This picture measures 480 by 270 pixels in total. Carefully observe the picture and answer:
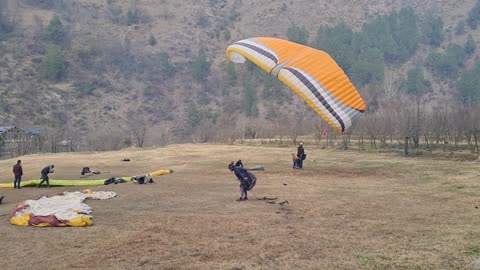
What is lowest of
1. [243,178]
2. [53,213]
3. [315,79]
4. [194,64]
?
[53,213]

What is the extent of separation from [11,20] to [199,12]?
4708 centimetres

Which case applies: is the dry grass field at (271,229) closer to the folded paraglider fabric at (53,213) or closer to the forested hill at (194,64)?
the folded paraglider fabric at (53,213)

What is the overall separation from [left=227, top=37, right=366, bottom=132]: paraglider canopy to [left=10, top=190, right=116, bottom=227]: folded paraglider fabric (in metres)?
9.14

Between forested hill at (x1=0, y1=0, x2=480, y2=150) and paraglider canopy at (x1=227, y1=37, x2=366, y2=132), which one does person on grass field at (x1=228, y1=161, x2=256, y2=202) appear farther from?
forested hill at (x1=0, y1=0, x2=480, y2=150)

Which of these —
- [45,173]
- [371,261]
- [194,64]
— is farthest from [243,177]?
[194,64]

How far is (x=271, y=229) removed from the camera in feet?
33.1

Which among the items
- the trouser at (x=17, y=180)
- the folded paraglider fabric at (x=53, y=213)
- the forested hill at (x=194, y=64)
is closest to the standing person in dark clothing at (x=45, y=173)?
the trouser at (x=17, y=180)

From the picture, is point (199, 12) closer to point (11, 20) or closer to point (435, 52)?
point (11, 20)

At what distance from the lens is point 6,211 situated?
13453 mm

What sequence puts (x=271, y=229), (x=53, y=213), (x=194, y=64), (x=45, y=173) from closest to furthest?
(x=271, y=229)
(x=53, y=213)
(x=45, y=173)
(x=194, y=64)

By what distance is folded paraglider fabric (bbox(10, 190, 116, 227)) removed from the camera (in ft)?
35.6

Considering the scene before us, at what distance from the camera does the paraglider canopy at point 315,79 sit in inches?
661

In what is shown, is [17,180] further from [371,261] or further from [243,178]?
[371,261]

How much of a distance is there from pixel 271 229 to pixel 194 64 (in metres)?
92.5
